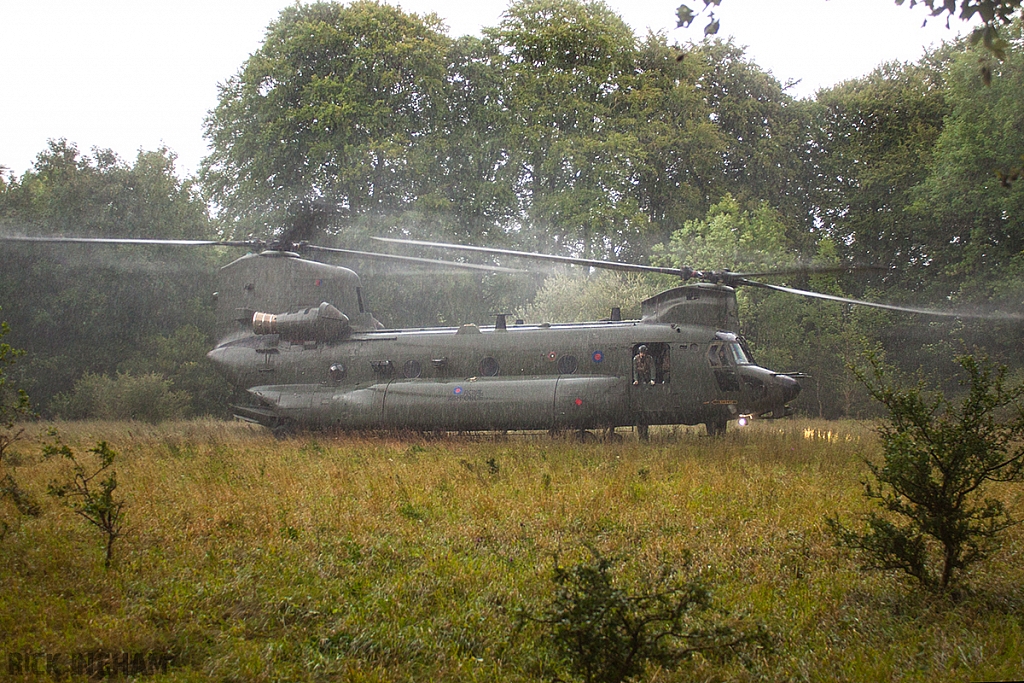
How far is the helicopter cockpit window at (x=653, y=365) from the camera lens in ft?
49.2

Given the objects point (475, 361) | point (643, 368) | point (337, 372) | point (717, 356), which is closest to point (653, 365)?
point (643, 368)

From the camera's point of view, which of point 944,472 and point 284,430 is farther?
point 284,430

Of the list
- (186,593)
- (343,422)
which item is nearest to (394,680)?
(186,593)

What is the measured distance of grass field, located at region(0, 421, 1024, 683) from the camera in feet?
17.8

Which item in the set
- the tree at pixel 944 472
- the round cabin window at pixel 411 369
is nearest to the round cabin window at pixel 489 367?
the round cabin window at pixel 411 369

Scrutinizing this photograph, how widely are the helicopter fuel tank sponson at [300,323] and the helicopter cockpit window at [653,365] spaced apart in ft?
20.2

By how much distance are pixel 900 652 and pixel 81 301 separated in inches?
1087

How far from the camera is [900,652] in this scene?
5.48m

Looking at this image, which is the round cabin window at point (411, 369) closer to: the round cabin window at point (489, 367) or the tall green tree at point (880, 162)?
the round cabin window at point (489, 367)

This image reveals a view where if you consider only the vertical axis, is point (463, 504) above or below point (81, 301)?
below

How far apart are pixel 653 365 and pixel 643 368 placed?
22 centimetres

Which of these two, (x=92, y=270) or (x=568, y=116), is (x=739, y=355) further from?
(x=92, y=270)

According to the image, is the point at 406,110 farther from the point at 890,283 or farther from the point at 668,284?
the point at 890,283

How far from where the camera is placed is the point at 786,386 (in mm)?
14742
